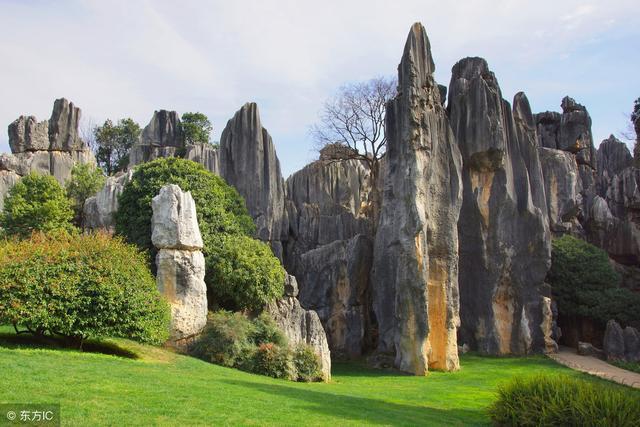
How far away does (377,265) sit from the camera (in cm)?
2669

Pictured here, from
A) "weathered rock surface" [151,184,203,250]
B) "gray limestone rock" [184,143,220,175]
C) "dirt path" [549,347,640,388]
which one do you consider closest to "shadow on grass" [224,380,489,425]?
"weathered rock surface" [151,184,203,250]

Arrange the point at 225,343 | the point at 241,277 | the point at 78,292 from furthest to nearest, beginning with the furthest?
the point at 241,277
the point at 225,343
the point at 78,292

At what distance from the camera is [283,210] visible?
120 ft

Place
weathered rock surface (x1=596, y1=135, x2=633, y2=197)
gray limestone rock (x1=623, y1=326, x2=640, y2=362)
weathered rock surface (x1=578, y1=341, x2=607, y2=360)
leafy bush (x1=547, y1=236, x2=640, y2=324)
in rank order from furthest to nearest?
weathered rock surface (x1=596, y1=135, x2=633, y2=197) < leafy bush (x1=547, y1=236, x2=640, y2=324) < weathered rock surface (x1=578, y1=341, x2=607, y2=360) < gray limestone rock (x1=623, y1=326, x2=640, y2=362)

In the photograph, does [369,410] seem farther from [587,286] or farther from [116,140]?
[116,140]

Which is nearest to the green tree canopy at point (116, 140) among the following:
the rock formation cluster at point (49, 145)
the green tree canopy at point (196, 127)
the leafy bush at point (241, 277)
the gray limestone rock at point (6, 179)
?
the green tree canopy at point (196, 127)

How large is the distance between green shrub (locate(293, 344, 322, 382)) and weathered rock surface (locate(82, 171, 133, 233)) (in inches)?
571

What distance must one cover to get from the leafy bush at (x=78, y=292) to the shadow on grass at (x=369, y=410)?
334 cm

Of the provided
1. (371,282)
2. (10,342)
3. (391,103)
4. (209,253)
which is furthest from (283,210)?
(10,342)

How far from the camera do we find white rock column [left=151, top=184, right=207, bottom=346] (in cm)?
1847

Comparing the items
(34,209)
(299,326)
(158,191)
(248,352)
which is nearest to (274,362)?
(248,352)

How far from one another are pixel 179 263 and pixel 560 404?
11265 millimetres

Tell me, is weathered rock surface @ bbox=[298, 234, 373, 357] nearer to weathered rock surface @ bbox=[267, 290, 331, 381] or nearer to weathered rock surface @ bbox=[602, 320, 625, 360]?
weathered rock surface @ bbox=[267, 290, 331, 381]

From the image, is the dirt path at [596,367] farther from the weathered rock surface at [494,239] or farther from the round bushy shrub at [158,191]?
the round bushy shrub at [158,191]
